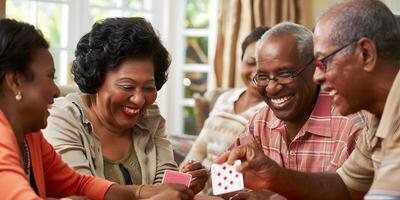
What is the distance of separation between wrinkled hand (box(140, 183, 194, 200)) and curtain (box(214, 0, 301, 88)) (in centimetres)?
323

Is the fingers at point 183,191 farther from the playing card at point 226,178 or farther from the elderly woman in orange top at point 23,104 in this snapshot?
the playing card at point 226,178

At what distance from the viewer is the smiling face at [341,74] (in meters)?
1.92

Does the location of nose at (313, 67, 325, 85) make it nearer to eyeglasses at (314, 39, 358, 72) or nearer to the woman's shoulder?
eyeglasses at (314, 39, 358, 72)

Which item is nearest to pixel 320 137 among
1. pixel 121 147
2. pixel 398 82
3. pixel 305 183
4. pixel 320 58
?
pixel 305 183

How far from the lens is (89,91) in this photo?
2.63 metres

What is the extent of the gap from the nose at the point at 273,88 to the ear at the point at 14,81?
103cm

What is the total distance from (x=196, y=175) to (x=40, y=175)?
0.56m

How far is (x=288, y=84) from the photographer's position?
253 cm

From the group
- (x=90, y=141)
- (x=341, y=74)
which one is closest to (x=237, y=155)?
(x=341, y=74)

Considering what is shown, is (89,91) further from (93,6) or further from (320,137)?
(93,6)

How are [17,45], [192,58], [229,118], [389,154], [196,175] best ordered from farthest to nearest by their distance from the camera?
[192,58], [229,118], [196,175], [17,45], [389,154]

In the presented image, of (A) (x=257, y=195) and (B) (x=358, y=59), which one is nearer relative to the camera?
(B) (x=358, y=59)

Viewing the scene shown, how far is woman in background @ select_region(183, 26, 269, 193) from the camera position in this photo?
11.9ft

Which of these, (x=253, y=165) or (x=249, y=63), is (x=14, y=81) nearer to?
(x=253, y=165)
